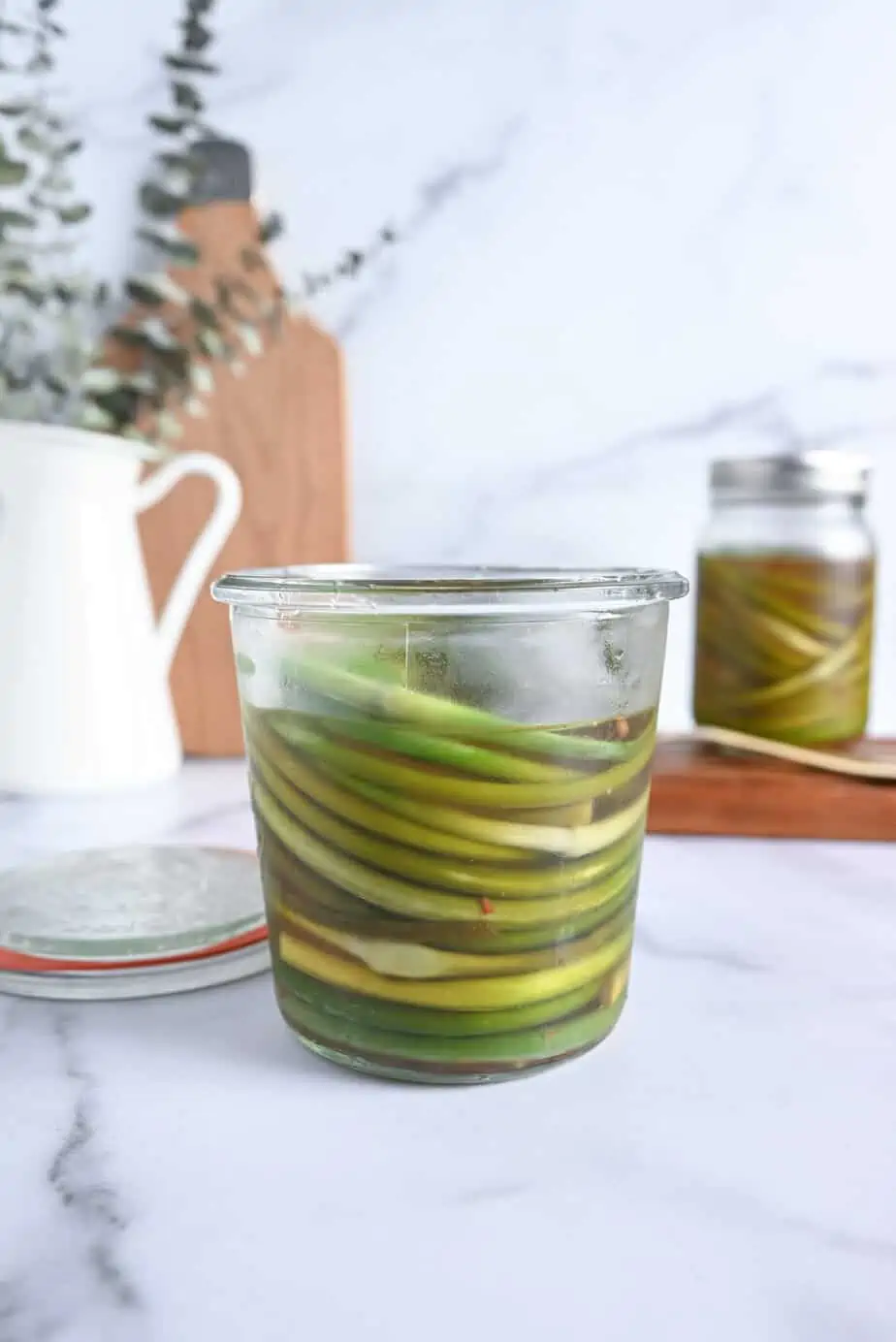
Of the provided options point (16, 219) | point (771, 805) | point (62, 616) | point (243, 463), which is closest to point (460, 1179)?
point (771, 805)

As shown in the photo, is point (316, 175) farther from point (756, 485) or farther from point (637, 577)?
point (637, 577)

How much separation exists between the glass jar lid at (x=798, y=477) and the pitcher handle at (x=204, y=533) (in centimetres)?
28

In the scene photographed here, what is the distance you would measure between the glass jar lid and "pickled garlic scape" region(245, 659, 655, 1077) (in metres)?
0.36

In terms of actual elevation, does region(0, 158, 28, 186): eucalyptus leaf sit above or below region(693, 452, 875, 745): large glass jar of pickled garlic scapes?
above

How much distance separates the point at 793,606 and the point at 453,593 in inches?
15.6

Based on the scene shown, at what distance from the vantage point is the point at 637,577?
314mm

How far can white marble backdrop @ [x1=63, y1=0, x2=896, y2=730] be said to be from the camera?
75cm

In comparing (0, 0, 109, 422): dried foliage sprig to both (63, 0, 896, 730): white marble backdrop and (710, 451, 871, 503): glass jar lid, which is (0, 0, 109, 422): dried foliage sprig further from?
(710, 451, 871, 503): glass jar lid

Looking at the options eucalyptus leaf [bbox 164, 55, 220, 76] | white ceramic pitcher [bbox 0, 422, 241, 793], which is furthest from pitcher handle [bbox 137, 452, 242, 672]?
eucalyptus leaf [bbox 164, 55, 220, 76]

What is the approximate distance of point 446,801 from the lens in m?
0.30

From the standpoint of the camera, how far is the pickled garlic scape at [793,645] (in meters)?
0.64

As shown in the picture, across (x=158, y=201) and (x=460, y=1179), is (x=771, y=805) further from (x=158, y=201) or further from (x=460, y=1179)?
(x=158, y=201)

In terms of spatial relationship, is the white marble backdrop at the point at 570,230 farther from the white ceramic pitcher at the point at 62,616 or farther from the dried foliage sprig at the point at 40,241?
the white ceramic pitcher at the point at 62,616

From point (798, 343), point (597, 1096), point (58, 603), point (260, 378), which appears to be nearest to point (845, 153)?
point (798, 343)
